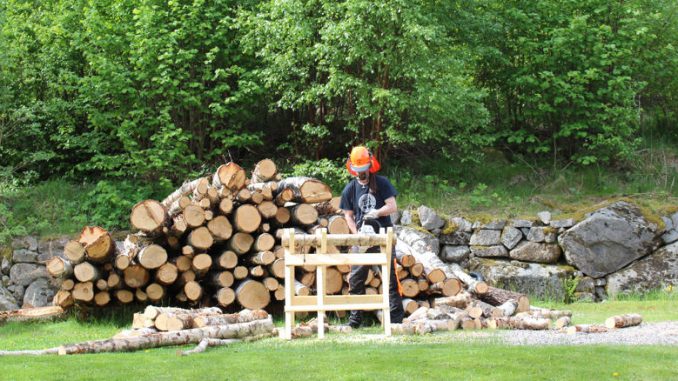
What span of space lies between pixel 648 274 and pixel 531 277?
6.82ft

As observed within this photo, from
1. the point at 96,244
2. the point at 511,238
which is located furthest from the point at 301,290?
the point at 511,238

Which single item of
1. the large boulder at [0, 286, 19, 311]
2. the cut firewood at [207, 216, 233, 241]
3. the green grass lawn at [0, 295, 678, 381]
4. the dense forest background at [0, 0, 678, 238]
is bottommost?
the green grass lawn at [0, 295, 678, 381]

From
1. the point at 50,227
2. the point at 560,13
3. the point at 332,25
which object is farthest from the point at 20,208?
the point at 560,13

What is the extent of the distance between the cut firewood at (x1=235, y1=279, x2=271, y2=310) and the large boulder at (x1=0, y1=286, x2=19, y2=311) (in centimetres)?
478

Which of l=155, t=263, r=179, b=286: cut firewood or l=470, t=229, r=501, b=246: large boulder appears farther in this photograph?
l=470, t=229, r=501, b=246: large boulder

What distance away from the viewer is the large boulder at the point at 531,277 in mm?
15547

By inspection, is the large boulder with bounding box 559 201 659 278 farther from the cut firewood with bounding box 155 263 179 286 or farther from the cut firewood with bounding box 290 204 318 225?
the cut firewood with bounding box 155 263 179 286

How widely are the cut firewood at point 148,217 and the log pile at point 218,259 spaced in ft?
0.05

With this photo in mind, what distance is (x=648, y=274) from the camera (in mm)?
15812

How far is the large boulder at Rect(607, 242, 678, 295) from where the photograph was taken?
15.7m

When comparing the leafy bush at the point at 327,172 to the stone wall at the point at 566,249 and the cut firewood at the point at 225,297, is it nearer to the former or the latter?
the stone wall at the point at 566,249

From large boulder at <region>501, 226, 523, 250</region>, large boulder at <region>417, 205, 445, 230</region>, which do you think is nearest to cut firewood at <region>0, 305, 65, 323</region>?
large boulder at <region>417, 205, 445, 230</region>

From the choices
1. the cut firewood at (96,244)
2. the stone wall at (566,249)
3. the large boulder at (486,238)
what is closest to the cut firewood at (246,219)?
the cut firewood at (96,244)

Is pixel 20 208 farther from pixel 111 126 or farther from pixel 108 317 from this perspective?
pixel 108 317
